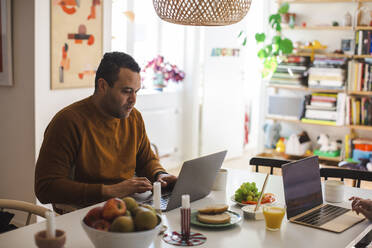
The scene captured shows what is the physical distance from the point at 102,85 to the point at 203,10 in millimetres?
692

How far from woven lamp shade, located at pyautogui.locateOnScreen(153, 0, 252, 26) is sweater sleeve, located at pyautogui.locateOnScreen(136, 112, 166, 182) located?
0.72 metres

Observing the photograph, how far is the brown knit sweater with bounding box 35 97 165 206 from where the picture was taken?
213 centimetres

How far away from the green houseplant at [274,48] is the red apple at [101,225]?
3.89m

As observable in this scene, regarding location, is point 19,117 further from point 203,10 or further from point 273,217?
point 273,217

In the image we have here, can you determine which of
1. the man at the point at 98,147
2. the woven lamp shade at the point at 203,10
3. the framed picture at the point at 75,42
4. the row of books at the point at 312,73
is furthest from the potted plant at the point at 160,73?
the woven lamp shade at the point at 203,10

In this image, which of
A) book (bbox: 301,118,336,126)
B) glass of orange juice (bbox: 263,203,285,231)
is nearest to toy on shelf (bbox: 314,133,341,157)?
book (bbox: 301,118,336,126)

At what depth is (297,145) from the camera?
5160 millimetres

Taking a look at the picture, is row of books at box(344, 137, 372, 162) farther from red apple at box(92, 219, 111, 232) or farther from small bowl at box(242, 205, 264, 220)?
red apple at box(92, 219, 111, 232)

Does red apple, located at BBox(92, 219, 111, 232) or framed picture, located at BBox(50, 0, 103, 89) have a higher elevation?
framed picture, located at BBox(50, 0, 103, 89)

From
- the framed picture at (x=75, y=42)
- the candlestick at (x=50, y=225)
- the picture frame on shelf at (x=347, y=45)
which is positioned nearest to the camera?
the candlestick at (x=50, y=225)

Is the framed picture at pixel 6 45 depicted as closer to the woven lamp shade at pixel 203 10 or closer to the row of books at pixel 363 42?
the woven lamp shade at pixel 203 10

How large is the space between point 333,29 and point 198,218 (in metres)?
3.69

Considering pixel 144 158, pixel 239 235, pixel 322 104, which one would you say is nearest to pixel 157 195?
pixel 239 235

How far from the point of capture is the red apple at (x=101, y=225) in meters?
1.41
